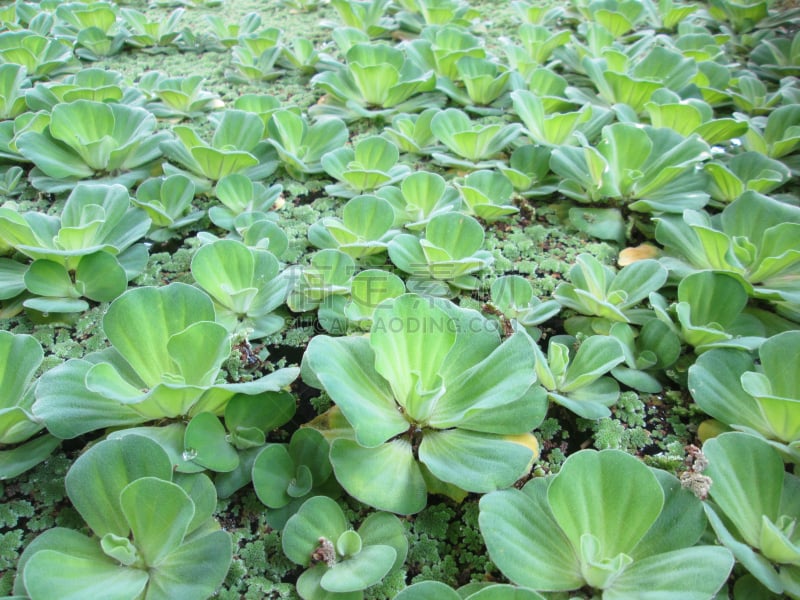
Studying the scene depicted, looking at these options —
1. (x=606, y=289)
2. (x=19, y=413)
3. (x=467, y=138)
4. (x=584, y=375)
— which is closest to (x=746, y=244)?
(x=606, y=289)

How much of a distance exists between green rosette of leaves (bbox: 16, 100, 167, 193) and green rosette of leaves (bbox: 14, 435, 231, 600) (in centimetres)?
119

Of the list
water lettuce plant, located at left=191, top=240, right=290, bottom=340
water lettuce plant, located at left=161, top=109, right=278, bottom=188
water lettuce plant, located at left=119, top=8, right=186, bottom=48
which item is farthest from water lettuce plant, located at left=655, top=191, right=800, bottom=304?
water lettuce plant, located at left=119, top=8, right=186, bottom=48

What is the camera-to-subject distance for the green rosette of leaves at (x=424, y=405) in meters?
1.06

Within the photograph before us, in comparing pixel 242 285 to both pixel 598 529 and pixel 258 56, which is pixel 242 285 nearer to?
pixel 598 529

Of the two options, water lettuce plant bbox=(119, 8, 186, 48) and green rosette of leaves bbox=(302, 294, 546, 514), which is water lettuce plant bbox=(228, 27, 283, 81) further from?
green rosette of leaves bbox=(302, 294, 546, 514)

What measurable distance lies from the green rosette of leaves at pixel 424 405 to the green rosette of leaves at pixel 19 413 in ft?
1.74

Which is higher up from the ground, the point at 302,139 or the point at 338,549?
the point at 302,139

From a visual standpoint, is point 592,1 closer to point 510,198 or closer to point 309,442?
point 510,198

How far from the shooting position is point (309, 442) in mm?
1148

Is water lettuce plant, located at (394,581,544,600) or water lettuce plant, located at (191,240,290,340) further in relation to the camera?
water lettuce plant, located at (191,240,290,340)

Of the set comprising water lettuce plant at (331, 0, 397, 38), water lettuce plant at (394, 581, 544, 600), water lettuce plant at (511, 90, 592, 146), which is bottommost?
water lettuce plant at (394, 581, 544, 600)

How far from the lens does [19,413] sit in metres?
1.10

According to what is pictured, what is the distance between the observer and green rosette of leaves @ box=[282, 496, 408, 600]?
95 cm

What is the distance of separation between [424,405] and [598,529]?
367mm
